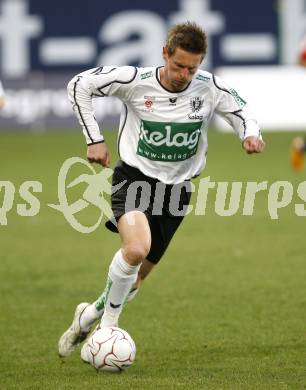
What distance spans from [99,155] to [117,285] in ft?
2.60

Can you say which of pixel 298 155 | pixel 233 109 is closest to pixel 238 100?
pixel 233 109

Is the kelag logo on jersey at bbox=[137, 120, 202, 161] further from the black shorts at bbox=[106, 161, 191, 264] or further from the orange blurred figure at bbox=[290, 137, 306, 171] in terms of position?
the orange blurred figure at bbox=[290, 137, 306, 171]

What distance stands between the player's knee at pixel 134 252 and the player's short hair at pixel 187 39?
1.18 meters

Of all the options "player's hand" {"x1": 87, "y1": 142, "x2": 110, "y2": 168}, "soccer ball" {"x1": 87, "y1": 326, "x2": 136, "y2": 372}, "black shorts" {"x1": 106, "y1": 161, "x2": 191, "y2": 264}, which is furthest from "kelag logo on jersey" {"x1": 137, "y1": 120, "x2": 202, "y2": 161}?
"soccer ball" {"x1": 87, "y1": 326, "x2": 136, "y2": 372}

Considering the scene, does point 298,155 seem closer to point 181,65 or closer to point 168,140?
point 168,140

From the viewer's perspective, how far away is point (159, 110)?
7082 millimetres

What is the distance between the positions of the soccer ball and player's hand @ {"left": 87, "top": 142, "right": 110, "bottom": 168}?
101 cm

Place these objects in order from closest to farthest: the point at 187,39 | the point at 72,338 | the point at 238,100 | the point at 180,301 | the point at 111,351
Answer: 1. the point at 111,351
2. the point at 187,39
3. the point at 72,338
4. the point at 238,100
5. the point at 180,301

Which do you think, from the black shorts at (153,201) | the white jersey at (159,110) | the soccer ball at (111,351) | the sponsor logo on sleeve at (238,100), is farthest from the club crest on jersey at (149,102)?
the soccer ball at (111,351)

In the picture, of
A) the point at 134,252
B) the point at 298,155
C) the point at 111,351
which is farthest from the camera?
the point at 298,155

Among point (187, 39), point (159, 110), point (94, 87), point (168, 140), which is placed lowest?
point (168, 140)

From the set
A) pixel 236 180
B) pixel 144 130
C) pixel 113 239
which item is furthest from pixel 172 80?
pixel 236 180

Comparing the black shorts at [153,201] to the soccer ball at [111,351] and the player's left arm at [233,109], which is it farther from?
the soccer ball at [111,351]

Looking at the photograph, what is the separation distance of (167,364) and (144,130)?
148 centimetres
